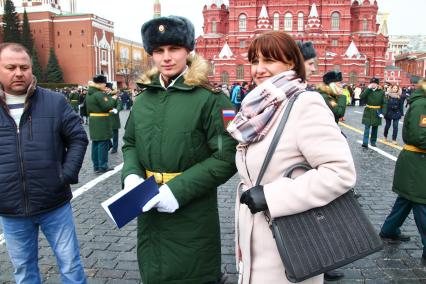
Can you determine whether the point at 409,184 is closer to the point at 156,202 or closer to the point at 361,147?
the point at 156,202

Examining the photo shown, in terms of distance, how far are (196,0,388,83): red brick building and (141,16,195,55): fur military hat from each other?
53.7m

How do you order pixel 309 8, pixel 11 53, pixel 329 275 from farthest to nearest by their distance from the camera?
pixel 309 8 → pixel 329 275 → pixel 11 53

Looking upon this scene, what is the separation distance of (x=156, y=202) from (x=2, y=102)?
145 centimetres

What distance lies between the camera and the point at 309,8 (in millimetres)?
56750

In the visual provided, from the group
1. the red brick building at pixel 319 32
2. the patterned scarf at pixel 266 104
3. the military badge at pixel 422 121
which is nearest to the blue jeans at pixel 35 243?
the patterned scarf at pixel 266 104

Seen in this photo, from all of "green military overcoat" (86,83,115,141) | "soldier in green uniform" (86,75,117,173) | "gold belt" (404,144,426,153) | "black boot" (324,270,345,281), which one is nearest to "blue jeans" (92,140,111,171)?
"soldier in green uniform" (86,75,117,173)

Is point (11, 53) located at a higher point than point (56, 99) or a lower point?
higher

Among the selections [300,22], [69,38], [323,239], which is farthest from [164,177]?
[69,38]

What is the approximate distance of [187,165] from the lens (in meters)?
2.33

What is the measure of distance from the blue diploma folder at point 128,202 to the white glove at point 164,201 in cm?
3

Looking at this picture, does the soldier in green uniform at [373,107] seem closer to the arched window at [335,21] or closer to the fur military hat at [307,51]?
the fur military hat at [307,51]

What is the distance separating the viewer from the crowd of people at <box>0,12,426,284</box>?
5.88 feet

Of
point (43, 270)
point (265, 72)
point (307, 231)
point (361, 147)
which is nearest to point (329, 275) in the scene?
point (307, 231)

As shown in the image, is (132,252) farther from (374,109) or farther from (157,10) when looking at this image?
(374,109)
